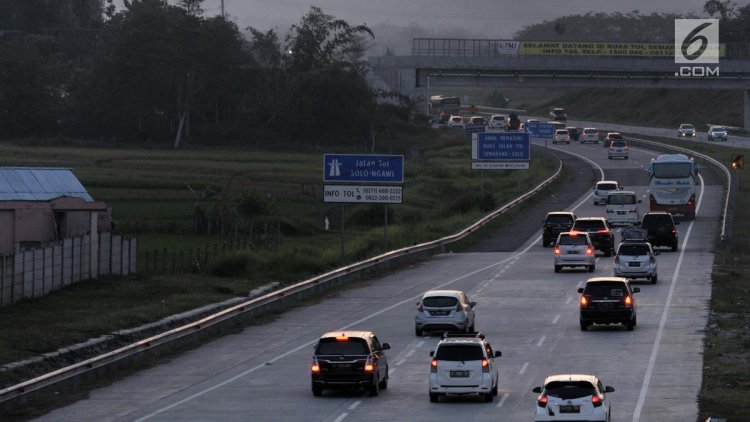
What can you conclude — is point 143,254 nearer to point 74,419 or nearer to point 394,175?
point 394,175

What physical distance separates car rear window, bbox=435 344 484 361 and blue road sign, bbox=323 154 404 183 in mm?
36437

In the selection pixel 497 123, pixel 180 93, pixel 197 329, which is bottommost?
pixel 197 329

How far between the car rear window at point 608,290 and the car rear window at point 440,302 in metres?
4.44

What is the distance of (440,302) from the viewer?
44.6m

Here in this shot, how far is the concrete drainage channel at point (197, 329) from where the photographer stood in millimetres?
34906

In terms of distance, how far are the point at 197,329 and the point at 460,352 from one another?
15.1 metres

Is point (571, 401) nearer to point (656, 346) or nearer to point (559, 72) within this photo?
point (656, 346)

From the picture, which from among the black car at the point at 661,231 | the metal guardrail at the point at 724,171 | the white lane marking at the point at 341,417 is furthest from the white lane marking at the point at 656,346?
the white lane marking at the point at 341,417

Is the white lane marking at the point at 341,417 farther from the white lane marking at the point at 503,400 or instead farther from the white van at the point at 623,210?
the white van at the point at 623,210

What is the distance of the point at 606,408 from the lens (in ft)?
91.5

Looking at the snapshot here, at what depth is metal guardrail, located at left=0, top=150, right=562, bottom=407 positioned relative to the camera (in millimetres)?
34688

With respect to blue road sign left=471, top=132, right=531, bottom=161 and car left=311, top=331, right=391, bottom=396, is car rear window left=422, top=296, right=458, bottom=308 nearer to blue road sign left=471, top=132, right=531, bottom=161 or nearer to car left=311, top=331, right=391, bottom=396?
car left=311, top=331, right=391, bottom=396

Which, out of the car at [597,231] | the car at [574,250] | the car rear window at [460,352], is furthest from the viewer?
the car at [597,231]

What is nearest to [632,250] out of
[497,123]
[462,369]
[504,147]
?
[462,369]
